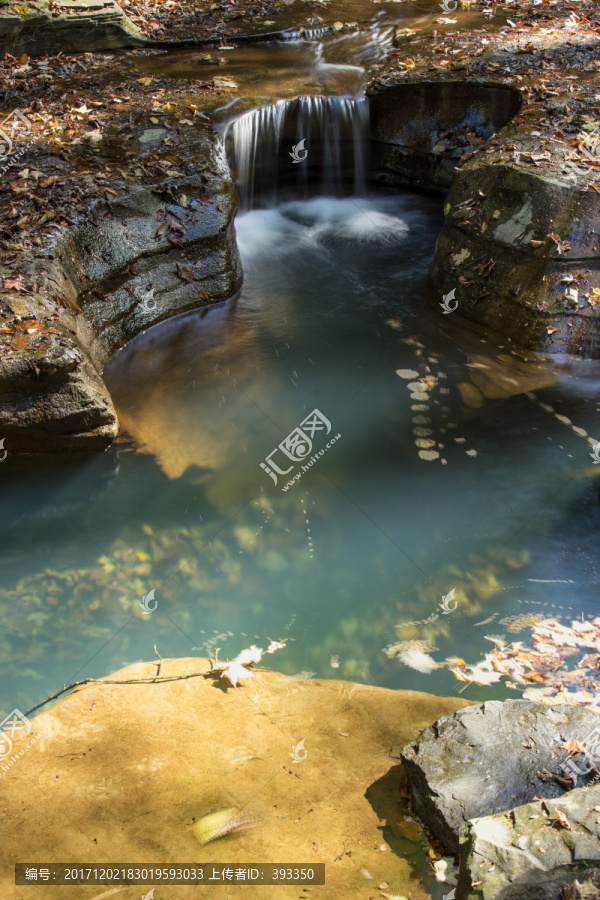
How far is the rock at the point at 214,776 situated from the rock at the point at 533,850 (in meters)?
0.39

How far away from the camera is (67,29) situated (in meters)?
9.54

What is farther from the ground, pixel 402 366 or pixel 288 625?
pixel 402 366

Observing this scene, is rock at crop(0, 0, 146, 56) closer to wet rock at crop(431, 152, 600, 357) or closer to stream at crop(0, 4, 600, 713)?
stream at crop(0, 4, 600, 713)

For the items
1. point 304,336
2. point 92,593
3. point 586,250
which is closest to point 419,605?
point 92,593

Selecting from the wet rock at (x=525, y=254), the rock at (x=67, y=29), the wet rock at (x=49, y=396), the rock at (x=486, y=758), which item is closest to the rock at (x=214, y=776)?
the rock at (x=486, y=758)

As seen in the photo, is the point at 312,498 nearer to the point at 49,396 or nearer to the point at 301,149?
the point at 49,396

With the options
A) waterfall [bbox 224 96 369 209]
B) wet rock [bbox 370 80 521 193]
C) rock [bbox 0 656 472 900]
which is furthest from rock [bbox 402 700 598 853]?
wet rock [bbox 370 80 521 193]

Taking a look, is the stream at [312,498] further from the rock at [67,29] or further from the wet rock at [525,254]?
the rock at [67,29]

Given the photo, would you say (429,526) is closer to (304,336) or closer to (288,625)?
(288,625)

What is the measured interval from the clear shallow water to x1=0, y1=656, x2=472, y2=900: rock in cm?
30

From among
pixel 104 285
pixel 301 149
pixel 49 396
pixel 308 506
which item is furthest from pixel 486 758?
pixel 301 149

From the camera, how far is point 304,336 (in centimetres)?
676

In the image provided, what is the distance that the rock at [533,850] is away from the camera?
231 cm

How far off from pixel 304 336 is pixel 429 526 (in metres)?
2.66
